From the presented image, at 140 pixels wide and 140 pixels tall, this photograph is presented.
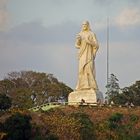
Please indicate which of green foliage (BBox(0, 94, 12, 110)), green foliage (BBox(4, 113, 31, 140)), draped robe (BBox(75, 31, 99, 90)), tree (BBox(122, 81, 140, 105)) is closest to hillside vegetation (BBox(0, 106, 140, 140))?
green foliage (BBox(4, 113, 31, 140))

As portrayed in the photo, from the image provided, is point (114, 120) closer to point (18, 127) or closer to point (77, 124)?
point (77, 124)

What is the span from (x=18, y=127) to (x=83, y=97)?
9665 millimetres

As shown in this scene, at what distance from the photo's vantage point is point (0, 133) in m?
26.7

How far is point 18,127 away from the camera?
→ 92.3 feet

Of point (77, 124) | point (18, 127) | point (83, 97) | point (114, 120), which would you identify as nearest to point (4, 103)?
point (83, 97)

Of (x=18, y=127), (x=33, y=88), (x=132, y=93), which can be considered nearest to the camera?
(x=18, y=127)

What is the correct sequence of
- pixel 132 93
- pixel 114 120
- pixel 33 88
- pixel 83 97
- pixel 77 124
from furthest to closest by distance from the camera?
pixel 33 88 → pixel 132 93 → pixel 83 97 → pixel 114 120 → pixel 77 124

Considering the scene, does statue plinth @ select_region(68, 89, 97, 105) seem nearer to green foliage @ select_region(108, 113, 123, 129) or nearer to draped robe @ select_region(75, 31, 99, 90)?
draped robe @ select_region(75, 31, 99, 90)

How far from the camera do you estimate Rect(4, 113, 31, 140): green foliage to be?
27.8m

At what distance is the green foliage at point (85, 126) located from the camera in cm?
2957

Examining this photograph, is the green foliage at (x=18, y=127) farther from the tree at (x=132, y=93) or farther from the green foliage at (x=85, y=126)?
the tree at (x=132, y=93)

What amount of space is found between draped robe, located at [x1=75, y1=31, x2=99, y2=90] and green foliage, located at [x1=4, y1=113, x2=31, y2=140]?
917 centimetres

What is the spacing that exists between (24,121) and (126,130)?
5.82 metres

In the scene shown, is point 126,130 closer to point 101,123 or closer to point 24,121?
point 101,123
